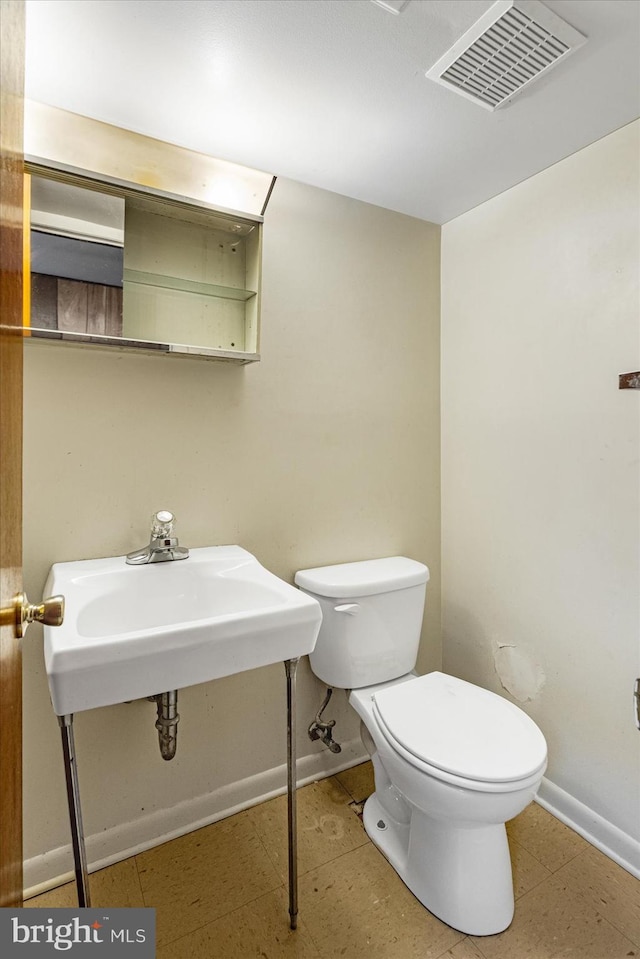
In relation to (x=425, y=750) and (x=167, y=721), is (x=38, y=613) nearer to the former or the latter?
(x=167, y=721)

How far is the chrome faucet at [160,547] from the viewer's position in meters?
1.35

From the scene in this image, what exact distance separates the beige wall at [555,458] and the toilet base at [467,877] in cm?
45

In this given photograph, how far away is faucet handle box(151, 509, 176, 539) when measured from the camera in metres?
1.35

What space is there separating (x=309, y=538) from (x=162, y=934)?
3.66ft

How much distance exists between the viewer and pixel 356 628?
1.57 metres

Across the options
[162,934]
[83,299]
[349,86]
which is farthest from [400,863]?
[349,86]

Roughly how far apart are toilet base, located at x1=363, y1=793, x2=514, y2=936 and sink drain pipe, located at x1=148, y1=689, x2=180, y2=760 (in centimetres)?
72

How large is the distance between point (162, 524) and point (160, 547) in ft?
0.21

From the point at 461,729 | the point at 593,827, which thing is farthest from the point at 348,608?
the point at 593,827

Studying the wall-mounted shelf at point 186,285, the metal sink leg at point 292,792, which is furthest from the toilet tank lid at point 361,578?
the wall-mounted shelf at point 186,285

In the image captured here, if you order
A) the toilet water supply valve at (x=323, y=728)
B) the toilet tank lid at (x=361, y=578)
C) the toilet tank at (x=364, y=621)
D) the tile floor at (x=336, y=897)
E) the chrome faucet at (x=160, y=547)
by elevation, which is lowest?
the tile floor at (x=336, y=897)

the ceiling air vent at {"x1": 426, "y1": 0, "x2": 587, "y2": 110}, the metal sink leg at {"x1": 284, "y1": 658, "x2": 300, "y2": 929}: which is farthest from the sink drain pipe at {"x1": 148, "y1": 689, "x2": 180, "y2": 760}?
the ceiling air vent at {"x1": 426, "y1": 0, "x2": 587, "y2": 110}

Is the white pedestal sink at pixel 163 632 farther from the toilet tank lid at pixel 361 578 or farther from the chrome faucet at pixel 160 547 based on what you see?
the toilet tank lid at pixel 361 578

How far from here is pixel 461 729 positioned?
4.22 feet
